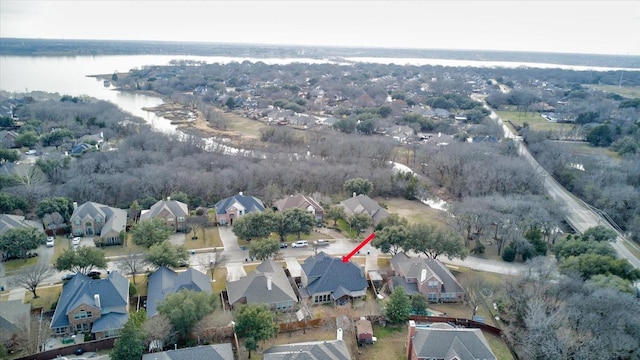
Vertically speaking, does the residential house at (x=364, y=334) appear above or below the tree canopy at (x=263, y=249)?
below

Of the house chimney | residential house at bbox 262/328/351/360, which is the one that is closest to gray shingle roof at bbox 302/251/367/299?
the house chimney

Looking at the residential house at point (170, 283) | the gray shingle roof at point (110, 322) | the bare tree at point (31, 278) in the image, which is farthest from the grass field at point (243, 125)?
the gray shingle roof at point (110, 322)

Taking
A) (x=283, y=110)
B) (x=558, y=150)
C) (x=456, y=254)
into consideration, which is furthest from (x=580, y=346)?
(x=283, y=110)

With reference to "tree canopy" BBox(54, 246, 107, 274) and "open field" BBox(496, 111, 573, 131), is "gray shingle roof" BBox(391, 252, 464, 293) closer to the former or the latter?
"tree canopy" BBox(54, 246, 107, 274)

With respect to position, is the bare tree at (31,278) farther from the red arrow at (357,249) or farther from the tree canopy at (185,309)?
the red arrow at (357,249)

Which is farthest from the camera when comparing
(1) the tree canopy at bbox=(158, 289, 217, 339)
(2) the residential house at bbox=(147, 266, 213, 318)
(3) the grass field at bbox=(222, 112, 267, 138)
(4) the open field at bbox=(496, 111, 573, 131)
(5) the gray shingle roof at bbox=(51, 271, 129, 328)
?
(4) the open field at bbox=(496, 111, 573, 131)

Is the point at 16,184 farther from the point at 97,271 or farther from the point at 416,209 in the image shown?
the point at 416,209

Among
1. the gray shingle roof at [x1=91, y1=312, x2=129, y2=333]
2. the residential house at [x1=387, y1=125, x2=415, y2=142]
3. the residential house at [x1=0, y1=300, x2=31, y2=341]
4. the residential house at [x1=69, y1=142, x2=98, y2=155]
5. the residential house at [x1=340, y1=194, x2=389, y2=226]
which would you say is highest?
the residential house at [x1=387, y1=125, x2=415, y2=142]
